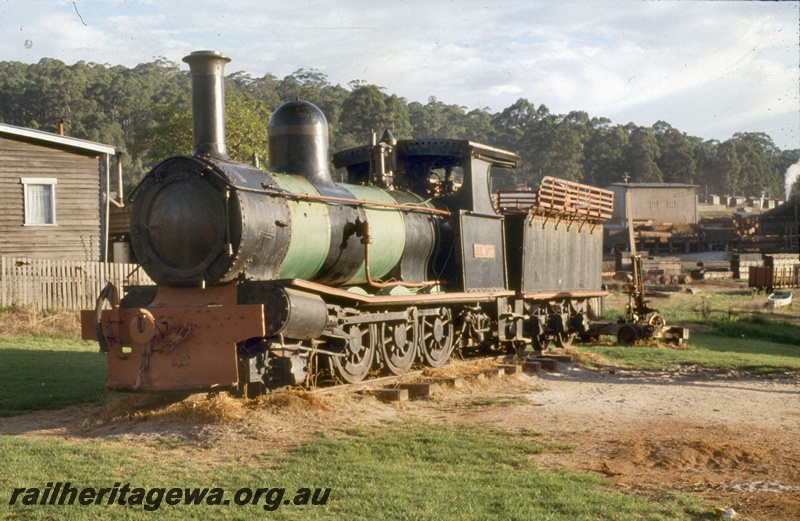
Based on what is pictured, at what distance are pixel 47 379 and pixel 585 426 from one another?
765 centimetres

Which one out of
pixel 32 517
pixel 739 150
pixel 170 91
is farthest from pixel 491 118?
pixel 32 517

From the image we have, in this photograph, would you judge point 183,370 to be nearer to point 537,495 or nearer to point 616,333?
point 537,495

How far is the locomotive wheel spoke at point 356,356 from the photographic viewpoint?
1090 cm

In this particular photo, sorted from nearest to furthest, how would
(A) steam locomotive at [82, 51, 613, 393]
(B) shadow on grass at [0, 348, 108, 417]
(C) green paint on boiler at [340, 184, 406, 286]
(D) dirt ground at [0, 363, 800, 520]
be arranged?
(D) dirt ground at [0, 363, 800, 520], (A) steam locomotive at [82, 51, 613, 393], (B) shadow on grass at [0, 348, 108, 417], (C) green paint on boiler at [340, 184, 406, 286]

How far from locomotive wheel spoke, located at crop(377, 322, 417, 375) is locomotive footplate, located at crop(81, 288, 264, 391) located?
3151mm

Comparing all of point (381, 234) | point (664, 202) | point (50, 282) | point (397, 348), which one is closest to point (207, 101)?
point (381, 234)

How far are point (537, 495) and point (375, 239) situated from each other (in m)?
5.90

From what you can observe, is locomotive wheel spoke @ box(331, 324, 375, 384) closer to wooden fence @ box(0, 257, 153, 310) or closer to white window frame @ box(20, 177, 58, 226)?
→ wooden fence @ box(0, 257, 153, 310)

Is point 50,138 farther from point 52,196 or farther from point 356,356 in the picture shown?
point 356,356

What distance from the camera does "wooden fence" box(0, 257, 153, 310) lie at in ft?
64.8

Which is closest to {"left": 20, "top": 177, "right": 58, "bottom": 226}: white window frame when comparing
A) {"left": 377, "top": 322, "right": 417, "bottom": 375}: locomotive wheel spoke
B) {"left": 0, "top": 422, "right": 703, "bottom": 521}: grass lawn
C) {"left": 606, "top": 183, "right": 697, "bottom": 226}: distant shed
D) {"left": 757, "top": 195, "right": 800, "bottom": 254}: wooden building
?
{"left": 377, "top": 322, "right": 417, "bottom": 375}: locomotive wheel spoke

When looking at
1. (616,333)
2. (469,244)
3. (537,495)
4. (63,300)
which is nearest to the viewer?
(537,495)

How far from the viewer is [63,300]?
66.9 ft

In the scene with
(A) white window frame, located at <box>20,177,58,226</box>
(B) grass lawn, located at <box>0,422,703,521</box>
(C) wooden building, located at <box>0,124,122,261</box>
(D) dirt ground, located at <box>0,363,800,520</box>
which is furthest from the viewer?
(A) white window frame, located at <box>20,177,58,226</box>
